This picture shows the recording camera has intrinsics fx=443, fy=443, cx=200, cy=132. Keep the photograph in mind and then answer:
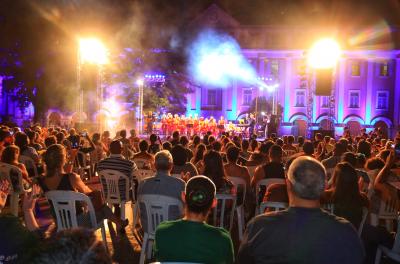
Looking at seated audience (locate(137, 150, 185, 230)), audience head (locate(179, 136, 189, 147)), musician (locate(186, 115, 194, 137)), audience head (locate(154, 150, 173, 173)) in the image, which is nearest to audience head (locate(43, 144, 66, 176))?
seated audience (locate(137, 150, 185, 230))

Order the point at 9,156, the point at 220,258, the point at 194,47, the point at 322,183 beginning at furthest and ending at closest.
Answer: the point at 194,47
the point at 9,156
the point at 220,258
the point at 322,183

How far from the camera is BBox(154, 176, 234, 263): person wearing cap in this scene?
327 centimetres

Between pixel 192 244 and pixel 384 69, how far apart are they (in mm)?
43441

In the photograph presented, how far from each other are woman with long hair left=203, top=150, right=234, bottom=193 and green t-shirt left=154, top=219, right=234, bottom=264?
2698 mm

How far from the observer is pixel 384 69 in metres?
42.4

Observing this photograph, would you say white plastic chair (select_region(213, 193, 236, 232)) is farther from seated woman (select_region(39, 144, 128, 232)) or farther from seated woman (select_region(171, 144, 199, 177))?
seated woman (select_region(39, 144, 128, 232))

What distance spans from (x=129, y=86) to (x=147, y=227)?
3350 cm

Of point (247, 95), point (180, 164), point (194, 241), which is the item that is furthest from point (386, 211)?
point (247, 95)

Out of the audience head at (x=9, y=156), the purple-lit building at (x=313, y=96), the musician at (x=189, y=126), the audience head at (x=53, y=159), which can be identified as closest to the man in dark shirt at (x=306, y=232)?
the audience head at (x=53, y=159)

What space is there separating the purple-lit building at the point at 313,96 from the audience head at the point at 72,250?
40.1m

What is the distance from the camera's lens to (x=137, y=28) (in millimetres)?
41188

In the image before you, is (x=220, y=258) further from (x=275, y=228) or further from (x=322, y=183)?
(x=322, y=183)

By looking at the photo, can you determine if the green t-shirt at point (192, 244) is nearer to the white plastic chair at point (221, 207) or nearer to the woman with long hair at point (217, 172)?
the white plastic chair at point (221, 207)

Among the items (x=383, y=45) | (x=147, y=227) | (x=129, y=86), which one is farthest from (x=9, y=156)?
(x=383, y=45)
